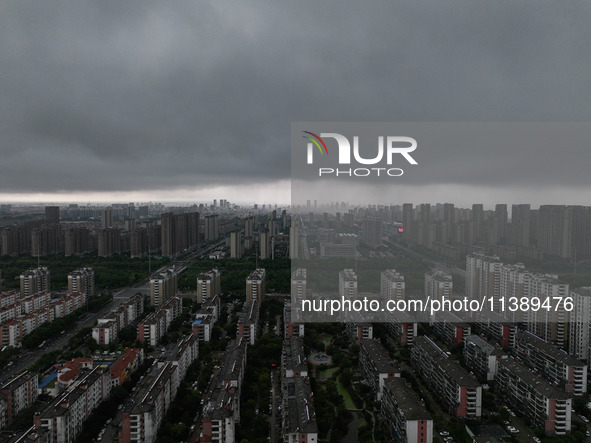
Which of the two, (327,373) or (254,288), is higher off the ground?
(254,288)

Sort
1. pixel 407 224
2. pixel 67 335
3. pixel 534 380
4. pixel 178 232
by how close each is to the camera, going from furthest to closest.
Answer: pixel 178 232 < pixel 67 335 < pixel 407 224 < pixel 534 380

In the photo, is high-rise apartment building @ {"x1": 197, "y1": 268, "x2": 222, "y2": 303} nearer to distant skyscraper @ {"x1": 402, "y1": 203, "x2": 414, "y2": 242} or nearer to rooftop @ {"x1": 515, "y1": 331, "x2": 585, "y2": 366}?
distant skyscraper @ {"x1": 402, "y1": 203, "x2": 414, "y2": 242}

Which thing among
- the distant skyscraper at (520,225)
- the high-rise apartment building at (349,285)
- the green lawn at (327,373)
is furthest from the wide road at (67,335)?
the distant skyscraper at (520,225)

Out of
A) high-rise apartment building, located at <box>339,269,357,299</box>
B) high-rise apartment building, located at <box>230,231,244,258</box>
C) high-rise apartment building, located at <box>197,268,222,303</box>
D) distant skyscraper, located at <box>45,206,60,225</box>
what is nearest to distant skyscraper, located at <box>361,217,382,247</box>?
high-rise apartment building, located at <box>339,269,357,299</box>

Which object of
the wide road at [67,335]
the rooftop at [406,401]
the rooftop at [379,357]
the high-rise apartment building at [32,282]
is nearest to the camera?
the rooftop at [406,401]

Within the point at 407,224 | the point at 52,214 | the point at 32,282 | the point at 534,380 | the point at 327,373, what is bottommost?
the point at 327,373

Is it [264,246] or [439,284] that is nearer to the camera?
[439,284]

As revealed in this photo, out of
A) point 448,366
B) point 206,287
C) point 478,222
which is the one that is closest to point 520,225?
point 478,222

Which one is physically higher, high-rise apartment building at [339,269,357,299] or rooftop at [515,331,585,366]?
high-rise apartment building at [339,269,357,299]

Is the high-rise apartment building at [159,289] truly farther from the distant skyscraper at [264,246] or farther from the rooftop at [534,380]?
the rooftop at [534,380]

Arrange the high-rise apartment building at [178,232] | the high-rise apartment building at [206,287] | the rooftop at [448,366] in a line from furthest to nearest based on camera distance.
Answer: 1. the high-rise apartment building at [178,232]
2. the high-rise apartment building at [206,287]
3. the rooftop at [448,366]

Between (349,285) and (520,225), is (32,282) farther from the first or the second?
(520,225)

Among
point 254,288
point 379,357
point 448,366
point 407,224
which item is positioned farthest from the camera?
point 254,288
